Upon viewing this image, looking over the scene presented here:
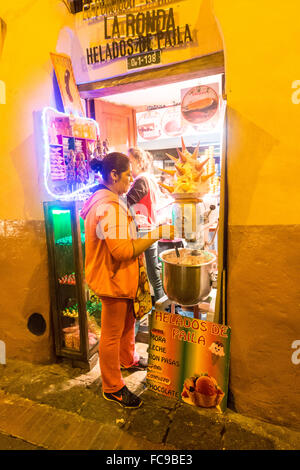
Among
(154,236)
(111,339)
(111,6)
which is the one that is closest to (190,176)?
(154,236)

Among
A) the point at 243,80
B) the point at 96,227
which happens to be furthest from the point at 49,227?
the point at 243,80

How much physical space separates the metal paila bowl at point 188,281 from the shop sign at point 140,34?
2.32m

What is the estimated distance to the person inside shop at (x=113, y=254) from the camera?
273 centimetres

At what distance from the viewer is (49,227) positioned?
12.0 ft

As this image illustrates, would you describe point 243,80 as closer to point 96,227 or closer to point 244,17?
point 244,17

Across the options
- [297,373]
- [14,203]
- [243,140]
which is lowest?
[297,373]

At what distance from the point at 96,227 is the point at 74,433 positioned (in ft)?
6.31

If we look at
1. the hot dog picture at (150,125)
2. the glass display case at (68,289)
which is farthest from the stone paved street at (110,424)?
the hot dog picture at (150,125)

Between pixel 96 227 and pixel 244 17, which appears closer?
pixel 244 17

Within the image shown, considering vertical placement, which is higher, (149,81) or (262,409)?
(149,81)

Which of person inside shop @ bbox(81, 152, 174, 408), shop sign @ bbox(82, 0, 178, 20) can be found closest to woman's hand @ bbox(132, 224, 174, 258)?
person inside shop @ bbox(81, 152, 174, 408)

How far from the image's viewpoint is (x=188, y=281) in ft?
9.19

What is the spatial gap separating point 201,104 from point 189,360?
3.55 metres

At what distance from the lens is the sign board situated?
10.7 ft
